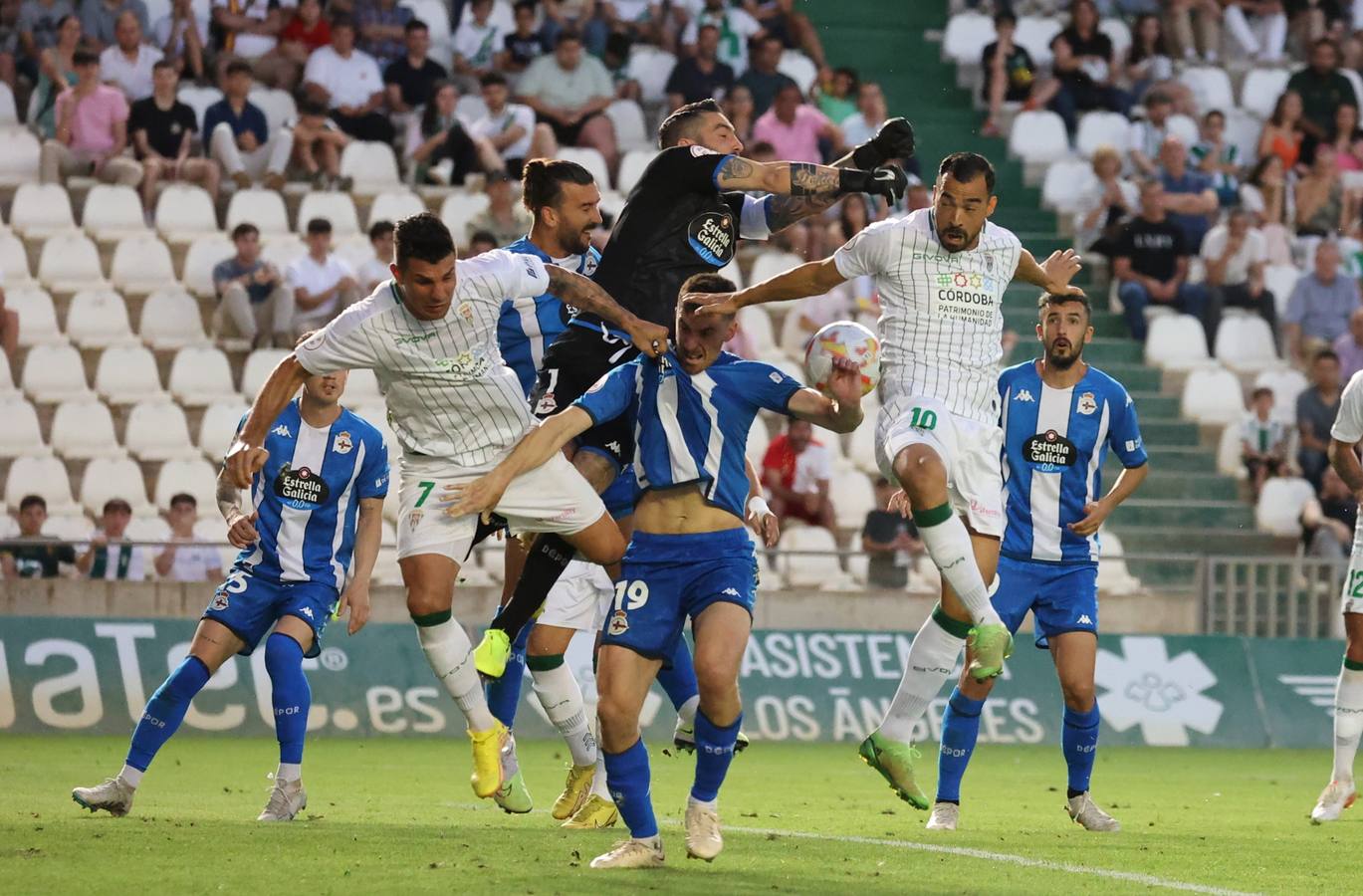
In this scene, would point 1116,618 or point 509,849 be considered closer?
point 509,849

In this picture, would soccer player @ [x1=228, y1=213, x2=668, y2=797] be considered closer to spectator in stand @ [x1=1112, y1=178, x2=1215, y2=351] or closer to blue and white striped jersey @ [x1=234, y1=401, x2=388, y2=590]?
blue and white striped jersey @ [x1=234, y1=401, x2=388, y2=590]

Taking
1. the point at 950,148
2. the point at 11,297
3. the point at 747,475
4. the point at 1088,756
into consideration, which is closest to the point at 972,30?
the point at 950,148

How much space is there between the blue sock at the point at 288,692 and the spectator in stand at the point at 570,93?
10.9 meters

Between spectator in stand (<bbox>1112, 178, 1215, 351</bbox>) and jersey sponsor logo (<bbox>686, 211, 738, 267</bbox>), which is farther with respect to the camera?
spectator in stand (<bbox>1112, 178, 1215, 351</bbox>)

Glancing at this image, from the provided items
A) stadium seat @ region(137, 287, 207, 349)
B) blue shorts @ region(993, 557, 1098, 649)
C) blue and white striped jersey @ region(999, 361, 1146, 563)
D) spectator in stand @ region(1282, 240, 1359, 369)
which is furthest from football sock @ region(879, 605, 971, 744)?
spectator in stand @ region(1282, 240, 1359, 369)

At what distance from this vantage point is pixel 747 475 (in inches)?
348

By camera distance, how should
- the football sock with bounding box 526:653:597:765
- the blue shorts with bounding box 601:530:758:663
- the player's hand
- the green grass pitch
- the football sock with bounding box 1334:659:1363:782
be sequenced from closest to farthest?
the green grass pitch → the blue shorts with bounding box 601:530:758:663 → the player's hand → the football sock with bounding box 526:653:597:765 → the football sock with bounding box 1334:659:1363:782

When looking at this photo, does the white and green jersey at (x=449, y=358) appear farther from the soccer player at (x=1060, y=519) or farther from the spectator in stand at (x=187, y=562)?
the spectator in stand at (x=187, y=562)

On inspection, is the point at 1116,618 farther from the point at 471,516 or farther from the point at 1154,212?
A: the point at 471,516

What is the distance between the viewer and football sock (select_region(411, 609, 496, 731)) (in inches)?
365

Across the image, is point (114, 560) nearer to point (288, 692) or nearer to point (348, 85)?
point (288, 692)

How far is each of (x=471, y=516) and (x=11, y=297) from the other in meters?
10.4

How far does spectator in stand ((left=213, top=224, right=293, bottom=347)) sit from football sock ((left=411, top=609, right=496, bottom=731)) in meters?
9.39

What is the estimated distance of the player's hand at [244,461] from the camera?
862 cm
